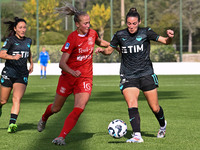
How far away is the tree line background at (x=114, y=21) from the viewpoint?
3494cm

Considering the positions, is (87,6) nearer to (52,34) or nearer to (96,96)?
(52,34)

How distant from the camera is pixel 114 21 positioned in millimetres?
36375

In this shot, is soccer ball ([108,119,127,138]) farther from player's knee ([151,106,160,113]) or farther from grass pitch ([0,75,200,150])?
player's knee ([151,106,160,113])

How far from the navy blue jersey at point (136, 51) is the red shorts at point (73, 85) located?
0.68 m

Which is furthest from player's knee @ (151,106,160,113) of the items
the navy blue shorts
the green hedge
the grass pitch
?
the green hedge

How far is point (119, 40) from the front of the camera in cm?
809

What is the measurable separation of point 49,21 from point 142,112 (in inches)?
1166

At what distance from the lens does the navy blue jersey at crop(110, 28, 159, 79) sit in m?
7.96

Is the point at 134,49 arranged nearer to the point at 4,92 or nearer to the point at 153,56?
the point at 4,92

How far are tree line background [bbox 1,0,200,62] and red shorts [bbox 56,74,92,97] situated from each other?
978 inches

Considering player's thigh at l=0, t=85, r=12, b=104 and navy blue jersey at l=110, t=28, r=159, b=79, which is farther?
player's thigh at l=0, t=85, r=12, b=104

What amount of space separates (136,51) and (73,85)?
116cm

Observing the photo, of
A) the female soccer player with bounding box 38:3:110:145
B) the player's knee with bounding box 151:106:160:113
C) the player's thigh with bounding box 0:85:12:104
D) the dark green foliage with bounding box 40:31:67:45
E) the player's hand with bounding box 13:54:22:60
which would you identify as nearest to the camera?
the female soccer player with bounding box 38:3:110:145

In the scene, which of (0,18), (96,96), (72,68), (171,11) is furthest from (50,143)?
(171,11)
